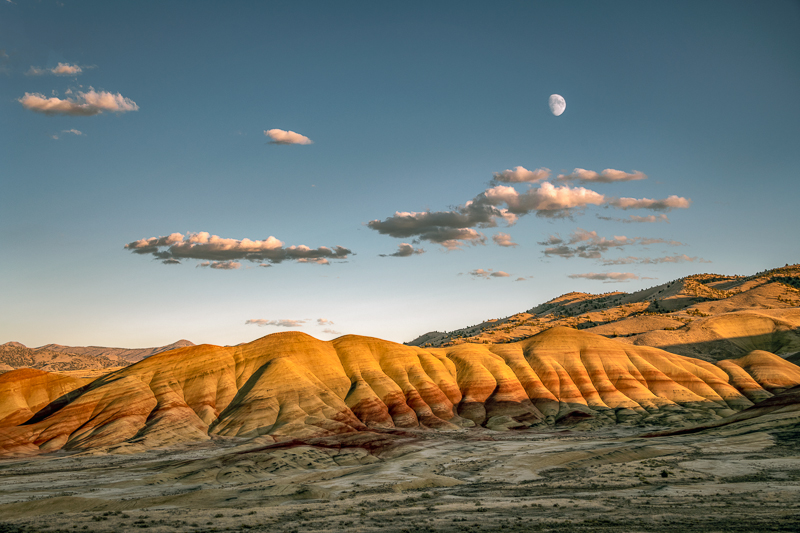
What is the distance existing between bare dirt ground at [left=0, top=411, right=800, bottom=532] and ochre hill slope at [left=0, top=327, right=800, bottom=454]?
12106 mm

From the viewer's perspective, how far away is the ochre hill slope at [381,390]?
94250 millimetres

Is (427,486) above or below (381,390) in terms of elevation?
below

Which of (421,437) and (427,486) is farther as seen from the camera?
(421,437)

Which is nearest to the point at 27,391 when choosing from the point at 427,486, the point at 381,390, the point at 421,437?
the point at 381,390

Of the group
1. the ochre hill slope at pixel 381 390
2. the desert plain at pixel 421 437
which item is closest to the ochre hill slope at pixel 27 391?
the desert plain at pixel 421 437

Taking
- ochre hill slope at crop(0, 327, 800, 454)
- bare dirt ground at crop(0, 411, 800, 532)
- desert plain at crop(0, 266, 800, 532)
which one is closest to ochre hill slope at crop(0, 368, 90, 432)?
desert plain at crop(0, 266, 800, 532)

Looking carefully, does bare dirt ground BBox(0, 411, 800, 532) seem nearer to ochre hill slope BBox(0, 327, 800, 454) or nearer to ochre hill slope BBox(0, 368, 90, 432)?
ochre hill slope BBox(0, 327, 800, 454)

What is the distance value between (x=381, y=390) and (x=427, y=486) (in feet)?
203

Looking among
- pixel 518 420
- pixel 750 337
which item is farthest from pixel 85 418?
pixel 750 337

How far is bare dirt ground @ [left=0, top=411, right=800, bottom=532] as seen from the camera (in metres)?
33.1

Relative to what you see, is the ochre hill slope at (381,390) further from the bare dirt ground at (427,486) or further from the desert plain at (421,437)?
the bare dirt ground at (427,486)

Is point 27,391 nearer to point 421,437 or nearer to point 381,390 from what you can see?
point 381,390

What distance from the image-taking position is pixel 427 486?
168ft

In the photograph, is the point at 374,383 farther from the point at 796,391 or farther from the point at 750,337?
the point at 750,337
